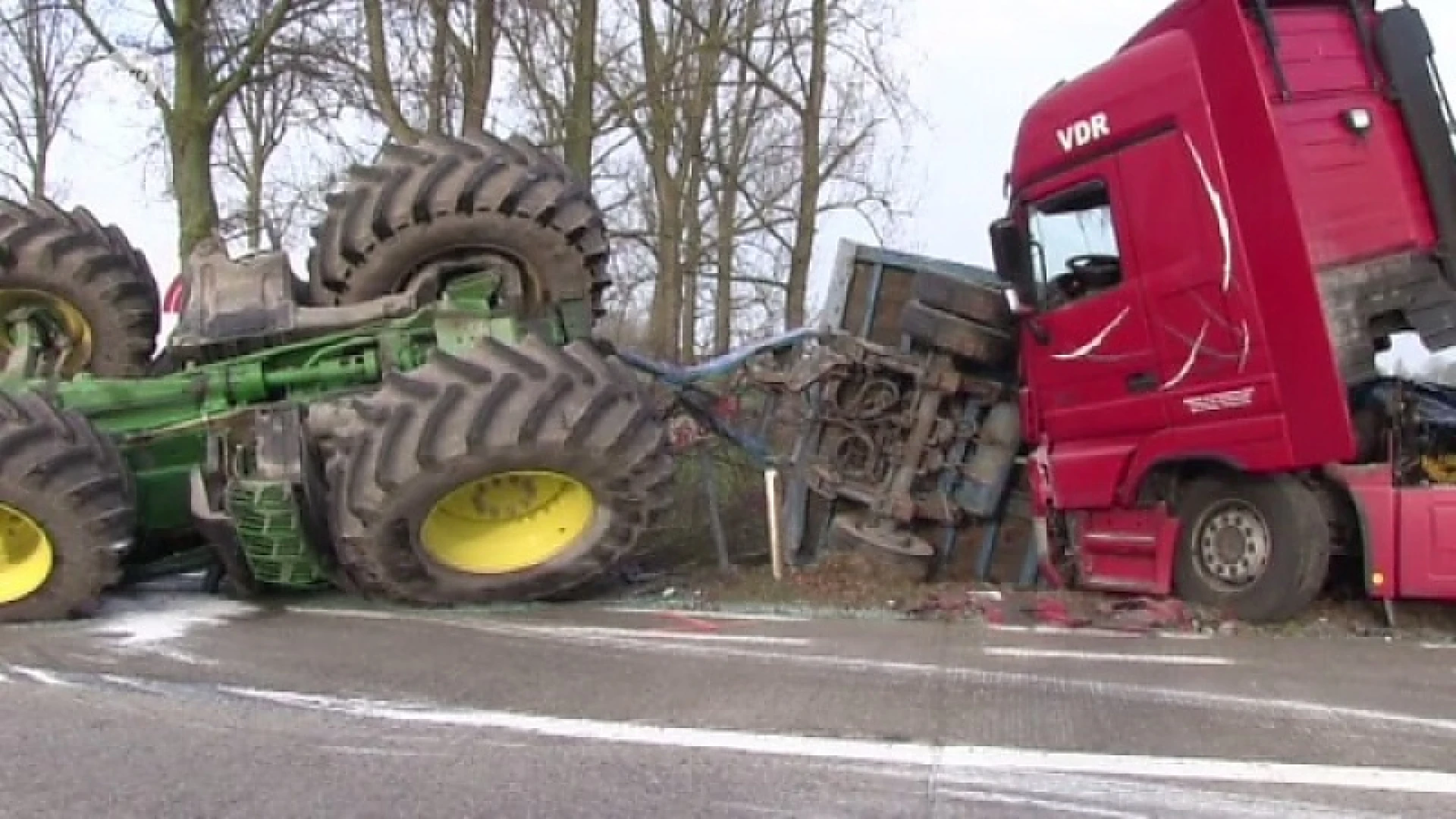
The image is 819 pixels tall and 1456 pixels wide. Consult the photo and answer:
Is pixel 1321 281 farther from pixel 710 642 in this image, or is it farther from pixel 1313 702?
pixel 710 642

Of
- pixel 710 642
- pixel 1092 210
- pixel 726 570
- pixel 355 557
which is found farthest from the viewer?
pixel 726 570

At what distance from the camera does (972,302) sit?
9.13 m

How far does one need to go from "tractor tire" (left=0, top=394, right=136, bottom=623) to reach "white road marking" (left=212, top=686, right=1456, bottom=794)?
2657mm

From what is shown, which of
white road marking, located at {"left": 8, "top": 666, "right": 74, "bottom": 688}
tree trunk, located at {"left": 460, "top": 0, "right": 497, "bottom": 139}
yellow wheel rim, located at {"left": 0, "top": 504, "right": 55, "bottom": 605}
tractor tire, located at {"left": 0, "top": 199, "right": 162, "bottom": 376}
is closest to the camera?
white road marking, located at {"left": 8, "top": 666, "right": 74, "bottom": 688}

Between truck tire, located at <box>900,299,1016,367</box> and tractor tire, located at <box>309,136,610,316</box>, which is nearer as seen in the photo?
tractor tire, located at <box>309,136,610,316</box>

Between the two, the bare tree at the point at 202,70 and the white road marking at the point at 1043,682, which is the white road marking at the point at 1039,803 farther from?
the bare tree at the point at 202,70

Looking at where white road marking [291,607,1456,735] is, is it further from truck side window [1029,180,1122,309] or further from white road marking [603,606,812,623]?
truck side window [1029,180,1122,309]

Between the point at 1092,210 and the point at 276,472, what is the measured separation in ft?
14.6

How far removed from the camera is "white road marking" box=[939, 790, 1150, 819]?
4148mm

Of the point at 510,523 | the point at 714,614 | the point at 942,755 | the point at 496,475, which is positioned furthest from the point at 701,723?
the point at 510,523

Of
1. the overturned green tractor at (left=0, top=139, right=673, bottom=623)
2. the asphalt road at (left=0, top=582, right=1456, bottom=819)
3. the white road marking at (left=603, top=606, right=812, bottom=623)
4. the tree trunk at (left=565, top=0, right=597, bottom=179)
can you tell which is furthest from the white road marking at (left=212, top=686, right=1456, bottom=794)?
the tree trunk at (left=565, top=0, right=597, bottom=179)

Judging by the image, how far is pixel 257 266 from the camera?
8.63 meters

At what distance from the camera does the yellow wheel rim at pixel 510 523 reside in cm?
770

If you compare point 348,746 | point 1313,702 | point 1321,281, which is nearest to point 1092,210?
point 1321,281
